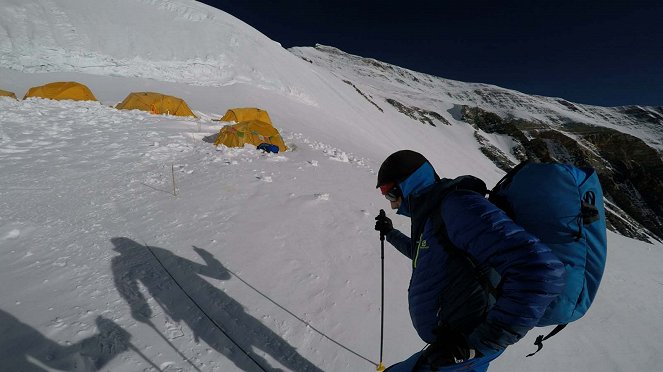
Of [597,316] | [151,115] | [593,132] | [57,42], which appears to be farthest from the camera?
[593,132]

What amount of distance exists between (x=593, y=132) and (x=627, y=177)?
29829 mm

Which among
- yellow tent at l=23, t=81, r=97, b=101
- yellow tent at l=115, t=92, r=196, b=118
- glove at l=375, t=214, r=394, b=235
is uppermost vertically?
glove at l=375, t=214, r=394, b=235

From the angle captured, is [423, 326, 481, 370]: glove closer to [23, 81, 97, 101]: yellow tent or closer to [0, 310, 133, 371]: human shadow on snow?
[0, 310, 133, 371]: human shadow on snow

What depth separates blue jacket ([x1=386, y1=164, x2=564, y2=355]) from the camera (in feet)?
5.29

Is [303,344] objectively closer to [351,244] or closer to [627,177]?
[351,244]

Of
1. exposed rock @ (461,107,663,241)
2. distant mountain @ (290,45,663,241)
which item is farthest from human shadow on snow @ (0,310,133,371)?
exposed rock @ (461,107,663,241)

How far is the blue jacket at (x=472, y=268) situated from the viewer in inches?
63.5

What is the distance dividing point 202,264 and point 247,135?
21.9ft

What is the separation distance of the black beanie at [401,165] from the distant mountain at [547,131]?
189 feet

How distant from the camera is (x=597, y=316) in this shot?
5453 mm

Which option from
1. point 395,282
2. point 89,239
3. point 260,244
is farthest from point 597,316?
point 89,239

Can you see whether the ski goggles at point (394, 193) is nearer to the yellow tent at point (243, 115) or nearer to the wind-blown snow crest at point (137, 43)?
the yellow tent at point (243, 115)

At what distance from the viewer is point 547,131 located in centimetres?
10525

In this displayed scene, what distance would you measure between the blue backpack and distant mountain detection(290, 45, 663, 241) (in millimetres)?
58130
